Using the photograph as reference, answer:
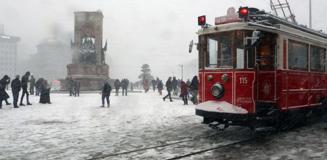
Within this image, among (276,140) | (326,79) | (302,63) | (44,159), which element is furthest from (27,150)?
(326,79)

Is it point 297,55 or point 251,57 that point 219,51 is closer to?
point 251,57

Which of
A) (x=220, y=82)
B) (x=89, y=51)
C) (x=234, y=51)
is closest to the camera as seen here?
(x=234, y=51)

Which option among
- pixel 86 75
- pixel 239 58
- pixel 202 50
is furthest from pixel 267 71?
pixel 86 75

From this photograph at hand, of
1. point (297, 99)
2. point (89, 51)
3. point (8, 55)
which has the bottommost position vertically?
point (297, 99)

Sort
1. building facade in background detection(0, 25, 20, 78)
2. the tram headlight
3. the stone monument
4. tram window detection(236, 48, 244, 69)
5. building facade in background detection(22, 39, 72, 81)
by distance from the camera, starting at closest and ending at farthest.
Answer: tram window detection(236, 48, 244, 69) < the tram headlight < the stone monument < building facade in background detection(22, 39, 72, 81) < building facade in background detection(0, 25, 20, 78)

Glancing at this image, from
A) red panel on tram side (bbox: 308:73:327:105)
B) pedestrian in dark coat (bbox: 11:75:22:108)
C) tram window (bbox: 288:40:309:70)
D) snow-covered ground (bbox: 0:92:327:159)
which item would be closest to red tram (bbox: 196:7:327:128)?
tram window (bbox: 288:40:309:70)

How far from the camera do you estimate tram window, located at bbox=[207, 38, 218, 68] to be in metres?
9.39

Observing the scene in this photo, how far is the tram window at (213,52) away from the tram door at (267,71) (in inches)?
45.0

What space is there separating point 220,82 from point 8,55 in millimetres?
164779

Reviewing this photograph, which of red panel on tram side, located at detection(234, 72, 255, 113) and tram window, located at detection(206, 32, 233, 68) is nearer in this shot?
red panel on tram side, located at detection(234, 72, 255, 113)

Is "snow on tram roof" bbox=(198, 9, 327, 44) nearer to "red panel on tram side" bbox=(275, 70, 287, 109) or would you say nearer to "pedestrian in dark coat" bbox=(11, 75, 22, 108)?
"red panel on tram side" bbox=(275, 70, 287, 109)

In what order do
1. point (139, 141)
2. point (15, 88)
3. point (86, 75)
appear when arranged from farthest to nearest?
point (86, 75) < point (15, 88) < point (139, 141)

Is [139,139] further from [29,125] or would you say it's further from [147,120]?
[29,125]

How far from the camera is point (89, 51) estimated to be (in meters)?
45.2
